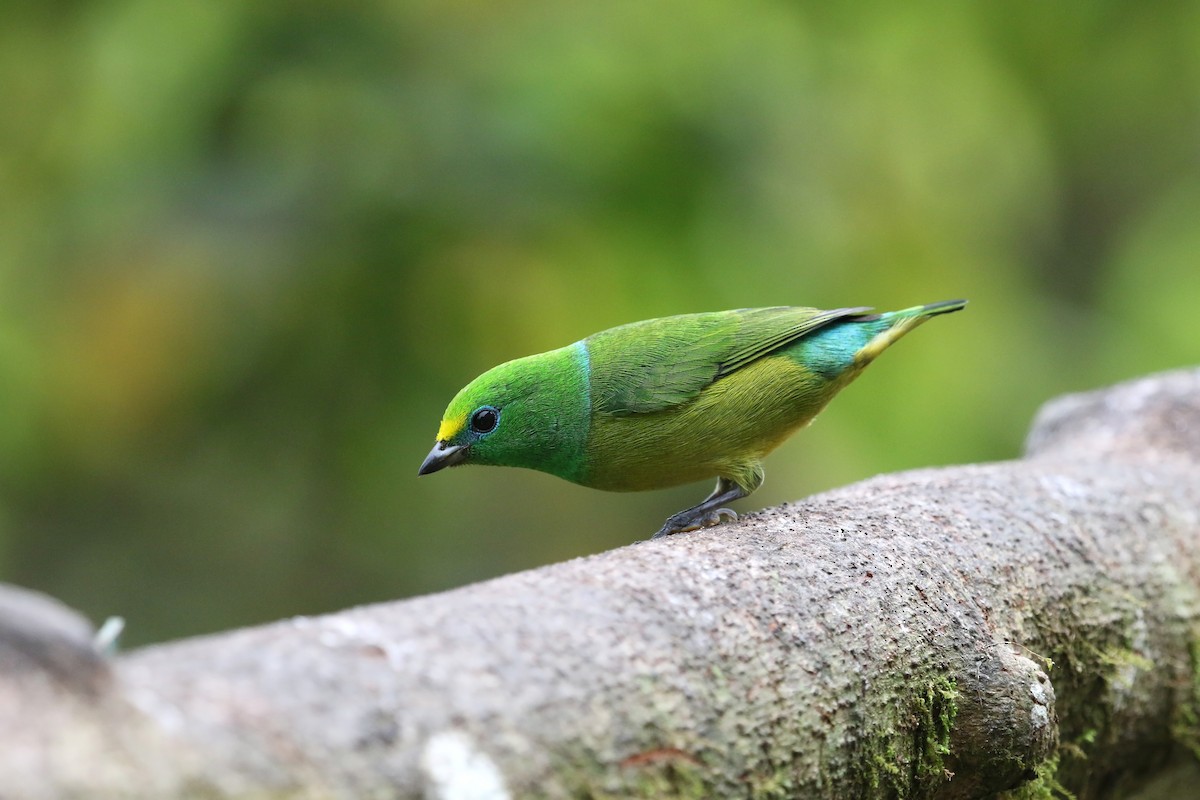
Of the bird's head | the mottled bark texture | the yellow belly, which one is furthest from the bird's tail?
the bird's head

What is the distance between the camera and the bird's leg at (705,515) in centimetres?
324

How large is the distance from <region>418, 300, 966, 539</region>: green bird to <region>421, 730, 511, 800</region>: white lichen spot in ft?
5.60

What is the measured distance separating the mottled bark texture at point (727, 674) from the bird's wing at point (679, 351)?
57 cm

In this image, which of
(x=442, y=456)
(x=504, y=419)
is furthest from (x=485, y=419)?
(x=442, y=456)

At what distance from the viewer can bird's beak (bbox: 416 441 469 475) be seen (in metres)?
3.45

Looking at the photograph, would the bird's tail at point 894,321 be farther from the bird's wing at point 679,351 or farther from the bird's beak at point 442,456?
the bird's beak at point 442,456

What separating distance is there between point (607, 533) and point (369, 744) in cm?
533

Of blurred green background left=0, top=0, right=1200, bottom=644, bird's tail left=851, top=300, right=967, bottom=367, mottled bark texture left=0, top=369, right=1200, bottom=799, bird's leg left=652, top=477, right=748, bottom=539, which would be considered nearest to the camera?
mottled bark texture left=0, top=369, right=1200, bottom=799

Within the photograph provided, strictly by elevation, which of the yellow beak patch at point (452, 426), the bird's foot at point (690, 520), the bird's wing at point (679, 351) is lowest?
the bird's foot at point (690, 520)

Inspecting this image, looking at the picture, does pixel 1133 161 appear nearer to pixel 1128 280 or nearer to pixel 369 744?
pixel 1128 280

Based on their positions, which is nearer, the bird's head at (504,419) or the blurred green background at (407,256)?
the bird's head at (504,419)

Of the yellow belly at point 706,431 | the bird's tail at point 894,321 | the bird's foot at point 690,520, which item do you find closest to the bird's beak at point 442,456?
the yellow belly at point 706,431

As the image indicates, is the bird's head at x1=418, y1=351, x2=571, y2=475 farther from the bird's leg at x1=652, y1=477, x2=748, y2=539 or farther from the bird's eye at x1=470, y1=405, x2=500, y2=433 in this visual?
the bird's leg at x1=652, y1=477, x2=748, y2=539

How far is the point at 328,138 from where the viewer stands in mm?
5695
